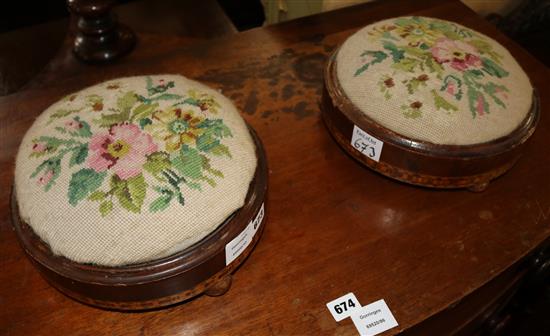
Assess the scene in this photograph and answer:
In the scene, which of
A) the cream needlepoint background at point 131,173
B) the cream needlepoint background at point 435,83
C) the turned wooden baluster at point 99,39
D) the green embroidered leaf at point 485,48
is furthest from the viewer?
the turned wooden baluster at point 99,39

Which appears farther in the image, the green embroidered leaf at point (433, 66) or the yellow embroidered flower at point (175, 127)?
the green embroidered leaf at point (433, 66)

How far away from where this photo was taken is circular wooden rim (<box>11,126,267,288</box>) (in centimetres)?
77

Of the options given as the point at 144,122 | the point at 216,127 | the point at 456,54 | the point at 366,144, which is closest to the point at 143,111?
the point at 144,122

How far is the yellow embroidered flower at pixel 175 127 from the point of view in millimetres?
856

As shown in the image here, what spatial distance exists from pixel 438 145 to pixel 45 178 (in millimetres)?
683

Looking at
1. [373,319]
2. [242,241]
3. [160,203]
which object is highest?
[160,203]

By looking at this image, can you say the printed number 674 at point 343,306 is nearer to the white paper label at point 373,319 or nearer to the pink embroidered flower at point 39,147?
the white paper label at point 373,319

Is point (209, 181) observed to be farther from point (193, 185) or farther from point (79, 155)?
point (79, 155)

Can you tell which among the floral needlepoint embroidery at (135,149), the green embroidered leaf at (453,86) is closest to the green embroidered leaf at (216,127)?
the floral needlepoint embroidery at (135,149)

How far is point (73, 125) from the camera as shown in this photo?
2.92ft

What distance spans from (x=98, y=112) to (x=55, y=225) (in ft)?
0.75

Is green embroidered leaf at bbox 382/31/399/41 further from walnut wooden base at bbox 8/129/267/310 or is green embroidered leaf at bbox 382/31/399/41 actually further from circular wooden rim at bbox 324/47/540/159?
walnut wooden base at bbox 8/129/267/310

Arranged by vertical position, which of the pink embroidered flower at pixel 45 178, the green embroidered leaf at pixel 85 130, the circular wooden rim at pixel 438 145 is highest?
the green embroidered leaf at pixel 85 130

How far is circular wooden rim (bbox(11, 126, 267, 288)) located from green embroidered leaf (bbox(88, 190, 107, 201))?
10 centimetres
